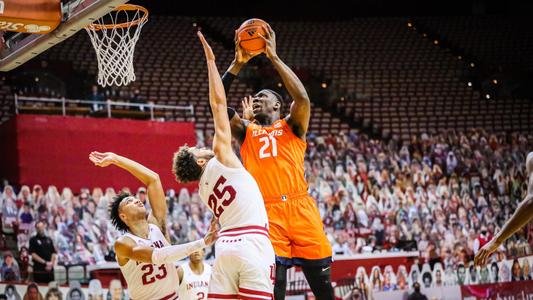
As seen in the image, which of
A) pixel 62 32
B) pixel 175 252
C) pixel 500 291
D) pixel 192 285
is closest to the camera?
pixel 175 252

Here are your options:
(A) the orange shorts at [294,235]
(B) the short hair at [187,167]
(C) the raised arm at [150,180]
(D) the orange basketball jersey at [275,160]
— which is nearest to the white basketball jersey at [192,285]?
(C) the raised arm at [150,180]

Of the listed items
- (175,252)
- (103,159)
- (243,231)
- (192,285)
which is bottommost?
(192,285)

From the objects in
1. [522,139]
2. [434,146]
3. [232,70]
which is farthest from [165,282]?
[522,139]

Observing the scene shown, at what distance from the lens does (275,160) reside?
6062 millimetres

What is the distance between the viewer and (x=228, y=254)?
4.93 meters

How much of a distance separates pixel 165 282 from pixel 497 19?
26.3 metres

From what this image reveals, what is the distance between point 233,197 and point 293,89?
1205 mm

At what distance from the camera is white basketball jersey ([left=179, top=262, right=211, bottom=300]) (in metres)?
7.48

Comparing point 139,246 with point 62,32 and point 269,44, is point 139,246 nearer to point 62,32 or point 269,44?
point 269,44

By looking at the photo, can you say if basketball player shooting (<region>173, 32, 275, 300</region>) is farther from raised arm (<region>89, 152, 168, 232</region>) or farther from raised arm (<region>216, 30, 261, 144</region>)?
raised arm (<region>89, 152, 168, 232</region>)

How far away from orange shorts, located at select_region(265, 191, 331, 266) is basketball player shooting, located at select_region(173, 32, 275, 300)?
884mm

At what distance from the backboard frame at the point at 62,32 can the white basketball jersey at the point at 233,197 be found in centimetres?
262

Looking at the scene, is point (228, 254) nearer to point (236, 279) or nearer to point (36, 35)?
point (236, 279)

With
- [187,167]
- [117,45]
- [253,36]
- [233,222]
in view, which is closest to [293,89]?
[253,36]
